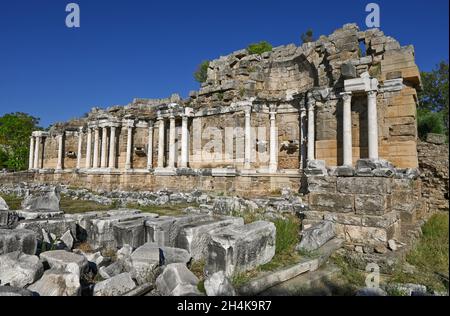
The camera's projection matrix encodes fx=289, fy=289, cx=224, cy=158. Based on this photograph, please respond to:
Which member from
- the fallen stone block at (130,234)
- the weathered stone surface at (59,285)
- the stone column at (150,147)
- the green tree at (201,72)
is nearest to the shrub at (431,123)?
the stone column at (150,147)

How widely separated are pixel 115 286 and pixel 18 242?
1957 millimetres

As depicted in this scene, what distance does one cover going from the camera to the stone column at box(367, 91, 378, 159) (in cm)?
1018

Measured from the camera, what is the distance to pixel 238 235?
3906mm

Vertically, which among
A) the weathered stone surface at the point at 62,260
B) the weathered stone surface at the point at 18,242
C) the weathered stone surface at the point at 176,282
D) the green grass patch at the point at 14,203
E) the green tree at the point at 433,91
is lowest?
the weathered stone surface at the point at 176,282

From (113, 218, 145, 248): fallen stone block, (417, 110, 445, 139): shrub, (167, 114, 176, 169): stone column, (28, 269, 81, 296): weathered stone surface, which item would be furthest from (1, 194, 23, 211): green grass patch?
(417, 110, 445, 139): shrub

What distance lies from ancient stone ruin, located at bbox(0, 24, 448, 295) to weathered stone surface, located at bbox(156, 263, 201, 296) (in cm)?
2

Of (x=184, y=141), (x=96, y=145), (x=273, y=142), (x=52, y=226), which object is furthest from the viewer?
(x=96, y=145)

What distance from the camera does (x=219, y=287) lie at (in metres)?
3.04

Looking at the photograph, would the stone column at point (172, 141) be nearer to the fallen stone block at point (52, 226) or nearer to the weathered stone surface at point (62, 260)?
the fallen stone block at point (52, 226)

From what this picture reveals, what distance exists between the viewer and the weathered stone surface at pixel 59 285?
9.92ft

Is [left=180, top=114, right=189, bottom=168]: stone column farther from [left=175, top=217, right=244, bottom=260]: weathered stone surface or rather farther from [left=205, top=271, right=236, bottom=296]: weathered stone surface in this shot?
[left=205, top=271, right=236, bottom=296]: weathered stone surface

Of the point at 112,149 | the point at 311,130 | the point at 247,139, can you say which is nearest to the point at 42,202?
the point at 247,139

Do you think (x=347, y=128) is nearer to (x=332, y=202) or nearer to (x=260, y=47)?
(x=332, y=202)

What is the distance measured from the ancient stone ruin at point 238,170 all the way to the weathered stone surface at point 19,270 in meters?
0.01
